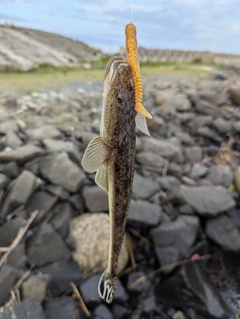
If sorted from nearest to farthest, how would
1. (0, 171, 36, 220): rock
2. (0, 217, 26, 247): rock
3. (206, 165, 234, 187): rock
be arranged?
1. (0, 217, 26, 247): rock
2. (0, 171, 36, 220): rock
3. (206, 165, 234, 187): rock

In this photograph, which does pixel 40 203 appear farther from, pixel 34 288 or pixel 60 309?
pixel 60 309

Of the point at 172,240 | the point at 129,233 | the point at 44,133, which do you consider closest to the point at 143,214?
the point at 129,233

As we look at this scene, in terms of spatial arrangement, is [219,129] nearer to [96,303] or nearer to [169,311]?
[169,311]

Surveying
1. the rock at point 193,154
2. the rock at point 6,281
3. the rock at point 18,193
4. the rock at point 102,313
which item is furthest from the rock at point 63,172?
the rock at point 193,154

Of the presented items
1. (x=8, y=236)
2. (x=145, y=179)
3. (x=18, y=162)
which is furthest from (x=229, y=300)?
(x=18, y=162)

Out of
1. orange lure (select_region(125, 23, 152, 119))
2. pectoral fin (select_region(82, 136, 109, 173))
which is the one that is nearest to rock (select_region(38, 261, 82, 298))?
pectoral fin (select_region(82, 136, 109, 173))

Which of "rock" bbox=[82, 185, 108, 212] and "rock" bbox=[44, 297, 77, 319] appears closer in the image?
"rock" bbox=[44, 297, 77, 319]

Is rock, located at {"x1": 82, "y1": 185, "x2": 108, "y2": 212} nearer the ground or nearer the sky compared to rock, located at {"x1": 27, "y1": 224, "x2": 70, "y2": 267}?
nearer the sky

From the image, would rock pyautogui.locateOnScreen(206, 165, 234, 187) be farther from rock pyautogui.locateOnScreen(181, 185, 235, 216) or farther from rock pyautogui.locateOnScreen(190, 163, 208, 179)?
rock pyautogui.locateOnScreen(181, 185, 235, 216)
